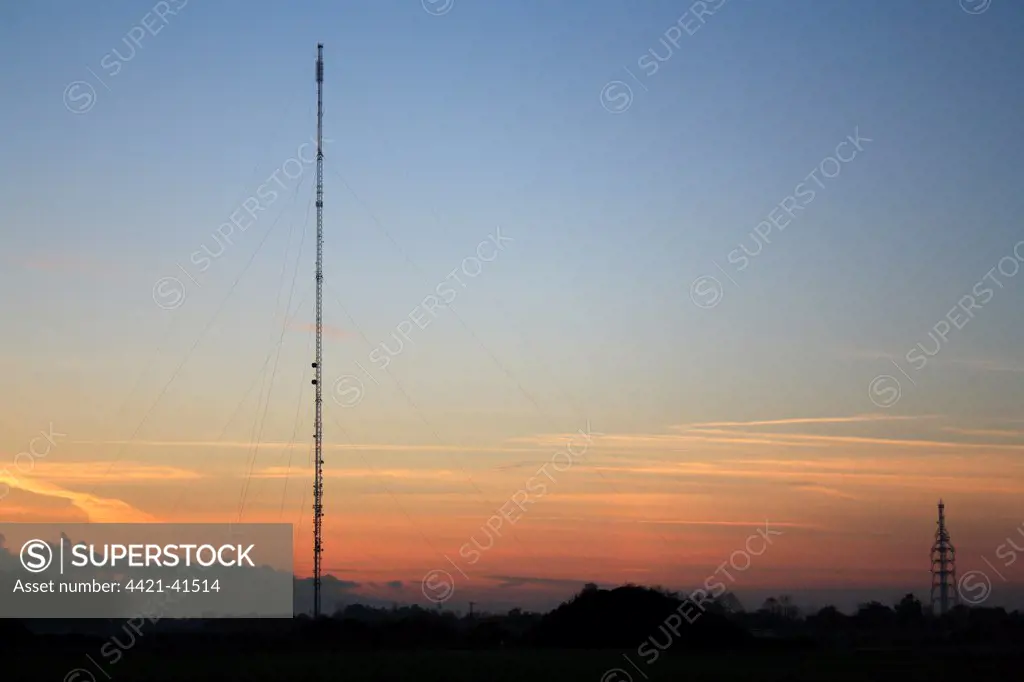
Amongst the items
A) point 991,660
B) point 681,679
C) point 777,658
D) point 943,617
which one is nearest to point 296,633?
point 681,679

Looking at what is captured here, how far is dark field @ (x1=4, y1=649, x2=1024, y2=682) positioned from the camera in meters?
50.2

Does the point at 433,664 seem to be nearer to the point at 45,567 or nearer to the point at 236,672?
the point at 236,672

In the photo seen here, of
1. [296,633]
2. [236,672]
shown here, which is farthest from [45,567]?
[296,633]

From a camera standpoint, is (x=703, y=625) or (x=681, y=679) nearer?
(x=681, y=679)

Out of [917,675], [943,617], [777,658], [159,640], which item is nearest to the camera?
[917,675]

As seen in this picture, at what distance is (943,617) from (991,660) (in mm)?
38813

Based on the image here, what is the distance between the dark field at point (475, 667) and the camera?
50.2 m

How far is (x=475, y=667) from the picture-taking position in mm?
57000

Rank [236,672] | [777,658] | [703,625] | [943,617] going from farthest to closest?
[943,617], [703,625], [777,658], [236,672]

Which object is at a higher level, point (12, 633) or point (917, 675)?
point (12, 633)

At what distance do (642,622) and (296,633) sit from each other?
112 feet

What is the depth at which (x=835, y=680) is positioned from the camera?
176 ft

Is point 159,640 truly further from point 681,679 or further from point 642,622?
point 642,622

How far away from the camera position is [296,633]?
6731 cm
